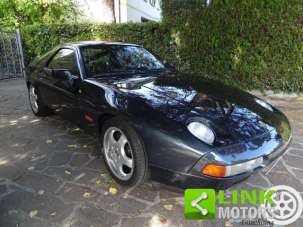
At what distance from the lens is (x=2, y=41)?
8.94 meters

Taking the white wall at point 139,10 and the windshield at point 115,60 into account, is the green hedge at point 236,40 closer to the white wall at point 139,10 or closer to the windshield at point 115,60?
the windshield at point 115,60

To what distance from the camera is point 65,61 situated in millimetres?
3689

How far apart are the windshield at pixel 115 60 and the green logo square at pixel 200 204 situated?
5.88 ft

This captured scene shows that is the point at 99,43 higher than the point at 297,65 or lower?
higher

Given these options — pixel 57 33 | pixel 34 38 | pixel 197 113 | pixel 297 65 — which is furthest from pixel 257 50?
pixel 34 38

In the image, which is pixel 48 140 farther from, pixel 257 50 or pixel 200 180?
pixel 257 50

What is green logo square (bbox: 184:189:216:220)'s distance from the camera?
221 centimetres

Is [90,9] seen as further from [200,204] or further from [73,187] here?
[200,204]

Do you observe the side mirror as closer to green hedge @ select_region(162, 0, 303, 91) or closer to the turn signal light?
the turn signal light

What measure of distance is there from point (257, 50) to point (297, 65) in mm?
951

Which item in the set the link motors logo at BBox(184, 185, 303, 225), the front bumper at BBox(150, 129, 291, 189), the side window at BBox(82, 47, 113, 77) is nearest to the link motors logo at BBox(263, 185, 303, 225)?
the link motors logo at BBox(184, 185, 303, 225)

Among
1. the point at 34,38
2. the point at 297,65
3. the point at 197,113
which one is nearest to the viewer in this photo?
the point at 197,113

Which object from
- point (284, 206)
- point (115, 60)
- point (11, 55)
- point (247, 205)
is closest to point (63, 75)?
point (115, 60)

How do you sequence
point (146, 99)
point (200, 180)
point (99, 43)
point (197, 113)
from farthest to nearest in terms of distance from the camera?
point (99, 43) < point (146, 99) < point (197, 113) < point (200, 180)
